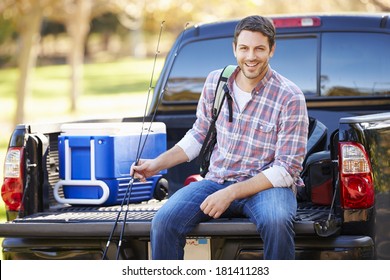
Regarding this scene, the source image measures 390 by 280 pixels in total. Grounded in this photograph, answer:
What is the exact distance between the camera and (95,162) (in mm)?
5742

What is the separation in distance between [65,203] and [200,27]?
1810mm

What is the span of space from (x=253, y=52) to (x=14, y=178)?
4.90 ft

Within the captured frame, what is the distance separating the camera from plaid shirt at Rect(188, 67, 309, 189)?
5.04 metres

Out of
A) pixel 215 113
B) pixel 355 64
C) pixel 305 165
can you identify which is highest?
pixel 355 64

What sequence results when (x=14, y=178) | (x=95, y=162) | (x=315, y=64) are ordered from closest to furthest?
(x=14, y=178), (x=95, y=162), (x=315, y=64)

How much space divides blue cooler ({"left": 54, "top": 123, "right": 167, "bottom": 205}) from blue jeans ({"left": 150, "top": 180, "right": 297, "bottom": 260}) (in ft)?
2.37

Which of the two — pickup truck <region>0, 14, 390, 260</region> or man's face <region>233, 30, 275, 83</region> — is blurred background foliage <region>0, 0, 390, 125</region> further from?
man's face <region>233, 30, 275, 83</region>

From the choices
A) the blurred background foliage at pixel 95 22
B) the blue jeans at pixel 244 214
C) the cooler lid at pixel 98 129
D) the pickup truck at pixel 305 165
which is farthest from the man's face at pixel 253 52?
the blurred background foliage at pixel 95 22

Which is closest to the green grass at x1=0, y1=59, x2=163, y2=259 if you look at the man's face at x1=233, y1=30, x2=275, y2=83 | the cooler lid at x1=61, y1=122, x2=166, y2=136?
the cooler lid at x1=61, y1=122, x2=166, y2=136

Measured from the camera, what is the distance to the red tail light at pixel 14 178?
5.50m

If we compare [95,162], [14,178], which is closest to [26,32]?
[95,162]

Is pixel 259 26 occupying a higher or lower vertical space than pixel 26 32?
lower

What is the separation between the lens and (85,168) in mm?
5770

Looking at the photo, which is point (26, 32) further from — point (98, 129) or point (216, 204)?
point (216, 204)
